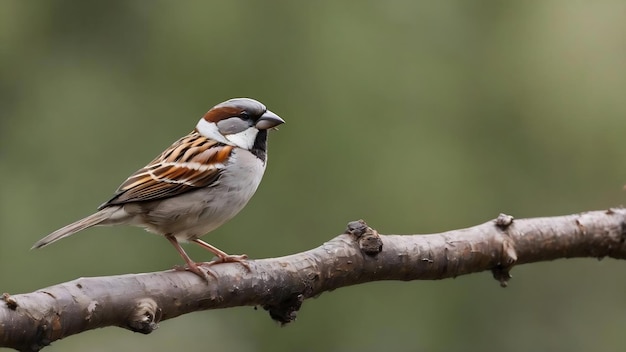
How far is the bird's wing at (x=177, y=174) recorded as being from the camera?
3041 millimetres

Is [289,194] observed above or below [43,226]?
above

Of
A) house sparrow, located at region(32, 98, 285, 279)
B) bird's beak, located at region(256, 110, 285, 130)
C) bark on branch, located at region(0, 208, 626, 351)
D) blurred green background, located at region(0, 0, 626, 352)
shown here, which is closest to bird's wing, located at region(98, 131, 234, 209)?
house sparrow, located at region(32, 98, 285, 279)

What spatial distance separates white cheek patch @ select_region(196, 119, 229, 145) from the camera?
331 centimetres

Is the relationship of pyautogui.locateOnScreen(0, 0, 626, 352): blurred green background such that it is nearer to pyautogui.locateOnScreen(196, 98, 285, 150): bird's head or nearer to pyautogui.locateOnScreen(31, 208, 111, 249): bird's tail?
pyautogui.locateOnScreen(196, 98, 285, 150): bird's head

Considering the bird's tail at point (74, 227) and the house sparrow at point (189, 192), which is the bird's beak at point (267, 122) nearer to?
the house sparrow at point (189, 192)

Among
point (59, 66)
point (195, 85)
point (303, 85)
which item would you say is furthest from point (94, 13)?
point (303, 85)

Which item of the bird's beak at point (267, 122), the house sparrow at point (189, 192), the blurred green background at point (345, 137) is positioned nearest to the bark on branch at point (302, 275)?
the house sparrow at point (189, 192)

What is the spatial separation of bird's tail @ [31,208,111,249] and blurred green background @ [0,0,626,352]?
2.38 m

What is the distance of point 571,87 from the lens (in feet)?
21.9

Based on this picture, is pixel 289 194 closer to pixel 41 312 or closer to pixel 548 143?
pixel 548 143

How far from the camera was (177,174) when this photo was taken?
3129mm

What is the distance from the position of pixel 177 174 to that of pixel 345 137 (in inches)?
115

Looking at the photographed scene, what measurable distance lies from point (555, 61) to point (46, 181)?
12.4 feet

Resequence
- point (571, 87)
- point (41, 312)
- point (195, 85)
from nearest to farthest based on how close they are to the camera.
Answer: point (41, 312), point (195, 85), point (571, 87)
